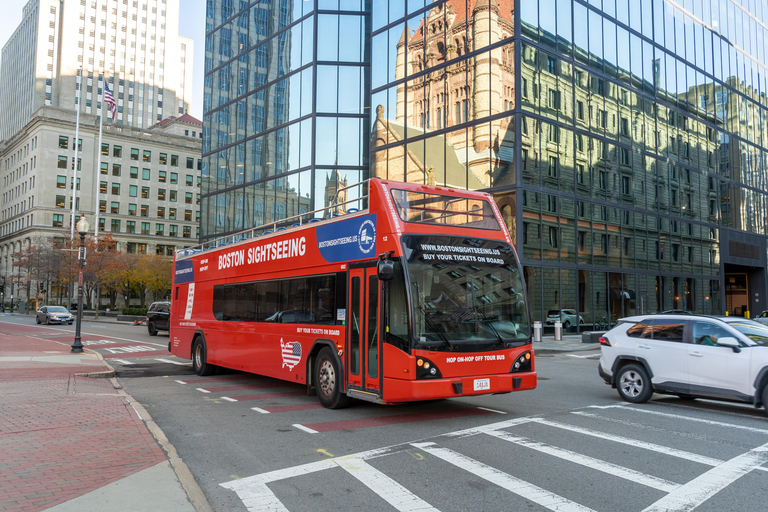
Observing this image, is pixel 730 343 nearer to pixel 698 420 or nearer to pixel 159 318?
pixel 698 420

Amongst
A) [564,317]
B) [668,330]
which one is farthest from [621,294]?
[668,330]

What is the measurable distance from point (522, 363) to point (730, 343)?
348 cm

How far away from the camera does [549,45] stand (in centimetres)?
3098

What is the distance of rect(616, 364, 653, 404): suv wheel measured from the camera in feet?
Result: 35.0

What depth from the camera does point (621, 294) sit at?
34.3 metres

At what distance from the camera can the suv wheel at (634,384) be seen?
10.7 m

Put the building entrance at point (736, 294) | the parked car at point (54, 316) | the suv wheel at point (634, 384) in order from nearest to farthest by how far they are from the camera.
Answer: the suv wheel at point (634, 384) < the parked car at point (54, 316) < the building entrance at point (736, 294)

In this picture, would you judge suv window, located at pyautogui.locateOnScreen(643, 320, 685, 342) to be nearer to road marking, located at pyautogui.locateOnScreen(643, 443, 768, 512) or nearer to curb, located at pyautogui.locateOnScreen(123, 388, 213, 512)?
road marking, located at pyautogui.locateOnScreen(643, 443, 768, 512)

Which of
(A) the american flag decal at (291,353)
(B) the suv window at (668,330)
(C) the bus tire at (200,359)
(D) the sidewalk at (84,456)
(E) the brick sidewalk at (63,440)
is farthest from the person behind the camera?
(C) the bus tire at (200,359)

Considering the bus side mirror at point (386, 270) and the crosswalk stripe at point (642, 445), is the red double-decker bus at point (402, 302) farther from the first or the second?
the crosswalk stripe at point (642, 445)

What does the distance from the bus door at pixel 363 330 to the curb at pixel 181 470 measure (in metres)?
2.91

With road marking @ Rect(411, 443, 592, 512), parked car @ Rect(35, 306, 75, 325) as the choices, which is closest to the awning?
road marking @ Rect(411, 443, 592, 512)

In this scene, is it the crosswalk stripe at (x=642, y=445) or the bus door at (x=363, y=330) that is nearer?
the crosswalk stripe at (x=642, y=445)

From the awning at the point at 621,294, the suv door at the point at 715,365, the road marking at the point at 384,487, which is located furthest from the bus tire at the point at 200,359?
the awning at the point at 621,294
